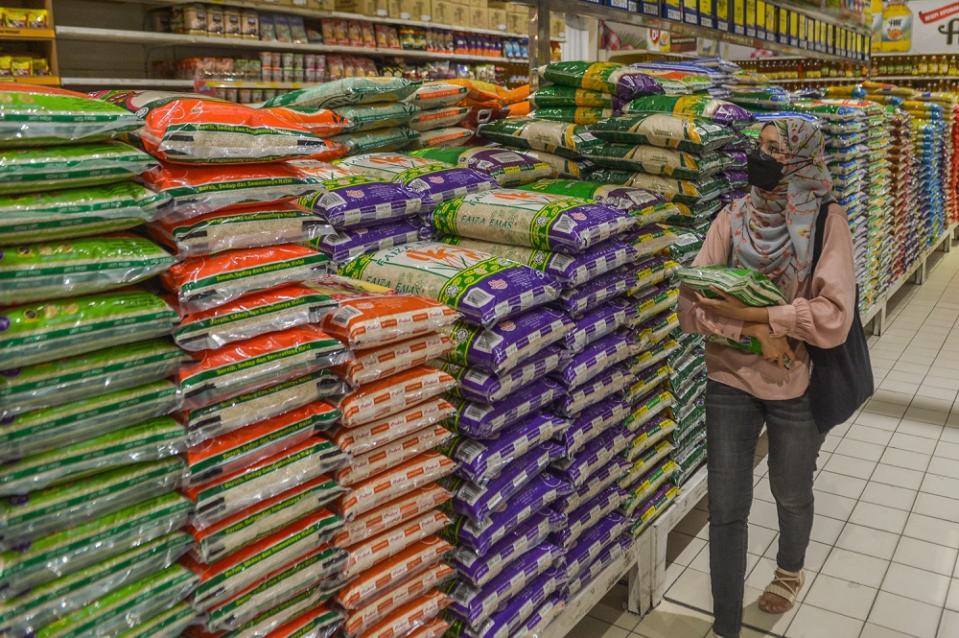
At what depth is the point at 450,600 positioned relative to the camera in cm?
196

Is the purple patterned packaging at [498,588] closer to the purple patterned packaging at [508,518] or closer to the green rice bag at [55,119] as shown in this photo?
the purple patterned packaging at [508,518]

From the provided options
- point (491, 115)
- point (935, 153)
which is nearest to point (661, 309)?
point (491, 115)

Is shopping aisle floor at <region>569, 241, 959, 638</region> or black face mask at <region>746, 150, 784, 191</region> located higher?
black face mask at <region>746, 150, 784, 191</region>

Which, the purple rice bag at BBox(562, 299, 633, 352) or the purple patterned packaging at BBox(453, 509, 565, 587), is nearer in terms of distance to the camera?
the purple patterned packaging at BBox(453, 509, 565, 587)

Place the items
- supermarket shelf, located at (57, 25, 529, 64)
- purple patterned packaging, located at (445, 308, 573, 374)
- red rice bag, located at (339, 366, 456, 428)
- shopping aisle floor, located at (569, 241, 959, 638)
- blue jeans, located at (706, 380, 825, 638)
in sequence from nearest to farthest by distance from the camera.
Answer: red rice bag, located at (339, 366, 456, 428) < purple patterned packaging, located at (445, 308, 573, 374) < blue jeans, located at (706, 380, 825, 638) < shopping aisle floor, located at (569, 241, 959, 638) < supermarket shelf, located at (57, 25, 529, 64)

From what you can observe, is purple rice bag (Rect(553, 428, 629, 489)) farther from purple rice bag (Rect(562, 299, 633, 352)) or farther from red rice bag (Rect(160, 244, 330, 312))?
red rice bag (Rect(160, 244, 330, 312))

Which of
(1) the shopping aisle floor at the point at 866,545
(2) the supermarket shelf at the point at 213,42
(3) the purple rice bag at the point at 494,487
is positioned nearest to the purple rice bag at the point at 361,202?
(3) the purple rice bag at the point at 494,487

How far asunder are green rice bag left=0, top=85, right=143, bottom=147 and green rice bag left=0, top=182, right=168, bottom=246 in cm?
9

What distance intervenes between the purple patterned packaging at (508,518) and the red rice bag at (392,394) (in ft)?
1.19

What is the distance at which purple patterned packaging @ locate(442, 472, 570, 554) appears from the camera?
197cm

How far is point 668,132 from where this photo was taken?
117 inches

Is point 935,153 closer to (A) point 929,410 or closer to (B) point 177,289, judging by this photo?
(A) point 929,410

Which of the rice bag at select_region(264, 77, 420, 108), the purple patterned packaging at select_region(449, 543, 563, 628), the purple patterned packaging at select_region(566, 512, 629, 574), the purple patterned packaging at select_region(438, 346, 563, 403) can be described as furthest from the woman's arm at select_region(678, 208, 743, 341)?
the rice bag at select_region(264, 77, 420, 108)

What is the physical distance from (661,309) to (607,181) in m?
0.67
